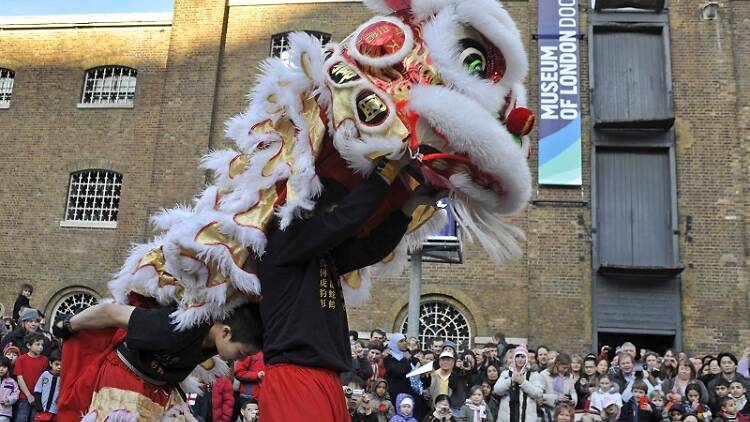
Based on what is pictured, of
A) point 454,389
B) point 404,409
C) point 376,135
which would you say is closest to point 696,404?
point 454,389

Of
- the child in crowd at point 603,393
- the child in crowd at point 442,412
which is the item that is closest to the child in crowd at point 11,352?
the child in crowd at point 442,412

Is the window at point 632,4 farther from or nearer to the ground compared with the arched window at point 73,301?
farther from the ground

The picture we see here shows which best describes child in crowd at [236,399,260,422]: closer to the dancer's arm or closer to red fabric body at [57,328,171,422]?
red fabric body at [57,328,171,422]

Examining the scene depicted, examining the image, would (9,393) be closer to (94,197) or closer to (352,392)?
(352,392)

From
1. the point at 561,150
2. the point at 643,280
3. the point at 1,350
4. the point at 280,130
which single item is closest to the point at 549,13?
the point at 561,150

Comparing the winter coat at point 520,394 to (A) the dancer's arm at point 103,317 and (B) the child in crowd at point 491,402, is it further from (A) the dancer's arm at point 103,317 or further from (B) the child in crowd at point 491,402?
(A) the dancer's arm at point 103,317

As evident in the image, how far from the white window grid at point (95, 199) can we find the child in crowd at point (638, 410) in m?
14.5

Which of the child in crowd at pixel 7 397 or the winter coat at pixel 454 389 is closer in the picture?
the child in crowd at pixel 7 397

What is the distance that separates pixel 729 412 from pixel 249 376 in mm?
6059

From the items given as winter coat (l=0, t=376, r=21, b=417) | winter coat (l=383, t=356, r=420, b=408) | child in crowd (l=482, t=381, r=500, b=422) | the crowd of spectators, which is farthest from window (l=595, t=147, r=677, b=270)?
winter coat (l=0, t=376, r=21, b=417)

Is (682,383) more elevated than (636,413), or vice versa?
(682,383)

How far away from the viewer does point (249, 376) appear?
372 inches

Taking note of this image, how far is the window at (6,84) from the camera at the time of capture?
21.2 metres

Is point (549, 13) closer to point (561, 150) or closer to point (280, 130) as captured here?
point (561, 150)
